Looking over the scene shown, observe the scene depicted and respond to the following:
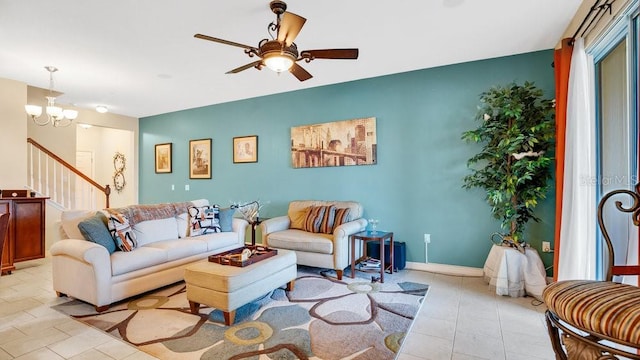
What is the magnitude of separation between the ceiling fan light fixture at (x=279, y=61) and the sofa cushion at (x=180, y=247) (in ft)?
7.67

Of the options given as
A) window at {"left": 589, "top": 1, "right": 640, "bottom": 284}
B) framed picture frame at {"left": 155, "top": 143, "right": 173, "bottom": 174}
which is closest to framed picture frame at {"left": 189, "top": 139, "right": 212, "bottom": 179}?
framed picture frame at {"left": 155, "top": 143, "right": 173, "bottom": 174}

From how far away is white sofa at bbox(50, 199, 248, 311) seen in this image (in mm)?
2859

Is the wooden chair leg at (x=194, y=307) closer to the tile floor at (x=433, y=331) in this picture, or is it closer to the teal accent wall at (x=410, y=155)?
the tile floor at (x=433, y=331)

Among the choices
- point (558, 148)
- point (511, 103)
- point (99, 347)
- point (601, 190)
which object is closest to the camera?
point (99, 347)

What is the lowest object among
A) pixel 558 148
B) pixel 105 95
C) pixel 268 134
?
pixel 558 148

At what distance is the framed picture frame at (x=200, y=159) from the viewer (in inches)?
247

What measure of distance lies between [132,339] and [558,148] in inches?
161

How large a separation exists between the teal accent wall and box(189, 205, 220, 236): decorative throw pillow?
1267mm

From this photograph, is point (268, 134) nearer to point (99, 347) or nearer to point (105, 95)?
point (105, 95)

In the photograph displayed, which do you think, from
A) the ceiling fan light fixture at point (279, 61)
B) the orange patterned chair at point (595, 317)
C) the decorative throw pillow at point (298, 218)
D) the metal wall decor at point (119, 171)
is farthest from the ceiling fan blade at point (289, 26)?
the metal wall decor at point (119, 171)

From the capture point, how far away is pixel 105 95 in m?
5.39

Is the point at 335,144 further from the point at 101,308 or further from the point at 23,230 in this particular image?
the point at 23,230

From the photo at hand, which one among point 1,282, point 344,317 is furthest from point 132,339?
point 1,282

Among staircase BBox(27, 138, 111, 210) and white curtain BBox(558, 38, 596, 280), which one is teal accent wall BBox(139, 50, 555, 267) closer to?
white curtain BBox(558, 38, 596, 280)
